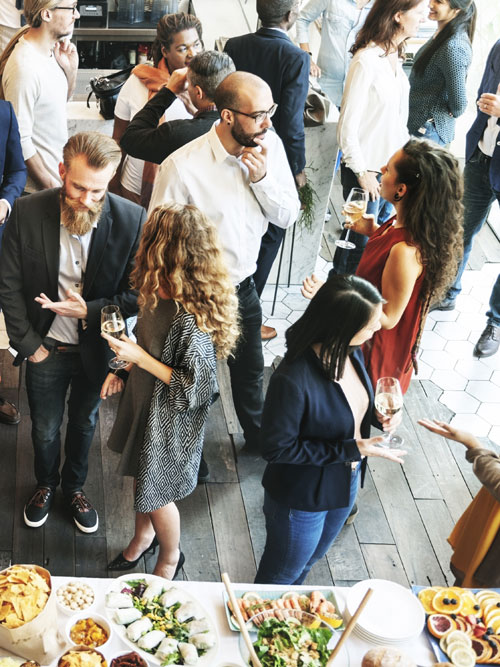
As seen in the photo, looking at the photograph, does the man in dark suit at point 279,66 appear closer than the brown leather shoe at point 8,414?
No

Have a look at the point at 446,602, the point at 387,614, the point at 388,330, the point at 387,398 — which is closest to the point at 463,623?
the point at 446,602

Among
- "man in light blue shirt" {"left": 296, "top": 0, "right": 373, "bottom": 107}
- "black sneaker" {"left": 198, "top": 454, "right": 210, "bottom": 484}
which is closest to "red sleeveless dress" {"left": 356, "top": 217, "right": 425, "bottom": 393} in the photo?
"black sneaker" {"left": 198, "top": 454, "right": 210, "bottom": 484}

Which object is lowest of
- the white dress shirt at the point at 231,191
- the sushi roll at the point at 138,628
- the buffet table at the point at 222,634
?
the buffet table at the point at 222,634

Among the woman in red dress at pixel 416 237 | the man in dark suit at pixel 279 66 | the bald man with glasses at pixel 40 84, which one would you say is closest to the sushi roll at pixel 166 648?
the woman in red dress at pixel 416 237

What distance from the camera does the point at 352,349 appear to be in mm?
2305

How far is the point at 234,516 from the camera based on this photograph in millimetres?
3396

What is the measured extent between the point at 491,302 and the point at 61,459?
281 centimetres

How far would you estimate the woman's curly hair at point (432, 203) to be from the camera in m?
2.78

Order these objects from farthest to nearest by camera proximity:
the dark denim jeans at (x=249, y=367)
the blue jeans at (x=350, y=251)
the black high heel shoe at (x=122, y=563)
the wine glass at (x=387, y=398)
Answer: the blue jeans at (x=350, y=251), the dark denim jeans at (x=249, y=367), the black high heel shoe at (x=122, y=563), the wine glass at (x=387, y=398)

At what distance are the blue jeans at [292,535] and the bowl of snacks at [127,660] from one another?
74 centimetres

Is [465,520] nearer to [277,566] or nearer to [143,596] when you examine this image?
[277,566]

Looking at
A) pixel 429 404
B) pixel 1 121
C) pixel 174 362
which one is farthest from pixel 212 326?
pixel 429 404

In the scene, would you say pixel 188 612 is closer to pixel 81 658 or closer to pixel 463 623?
pixel 81 658

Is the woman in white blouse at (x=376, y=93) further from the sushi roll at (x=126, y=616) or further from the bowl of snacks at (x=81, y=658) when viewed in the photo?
the bowl of snacks at (x=81, y=658)
